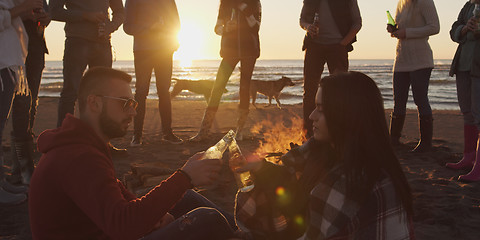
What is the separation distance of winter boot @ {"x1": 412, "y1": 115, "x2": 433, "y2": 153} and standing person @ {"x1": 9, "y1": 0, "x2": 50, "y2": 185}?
201 inches

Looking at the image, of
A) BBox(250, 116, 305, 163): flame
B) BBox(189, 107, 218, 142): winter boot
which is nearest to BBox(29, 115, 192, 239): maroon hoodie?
BBox(250, 116, 305, 163): flame

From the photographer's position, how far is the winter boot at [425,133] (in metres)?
5.82

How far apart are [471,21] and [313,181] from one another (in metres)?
3.64

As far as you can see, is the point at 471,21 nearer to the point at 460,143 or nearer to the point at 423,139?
the point at 423,139

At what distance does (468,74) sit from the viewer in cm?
490

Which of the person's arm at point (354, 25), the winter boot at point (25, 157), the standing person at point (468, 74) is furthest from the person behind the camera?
the person's arm at point (354, 25)

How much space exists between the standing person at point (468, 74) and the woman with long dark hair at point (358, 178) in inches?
122

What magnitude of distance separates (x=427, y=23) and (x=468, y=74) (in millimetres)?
1187

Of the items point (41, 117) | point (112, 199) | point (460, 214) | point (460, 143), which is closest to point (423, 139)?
point (460, 143)

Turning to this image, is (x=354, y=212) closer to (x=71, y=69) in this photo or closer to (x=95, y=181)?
(x=95, y=181)

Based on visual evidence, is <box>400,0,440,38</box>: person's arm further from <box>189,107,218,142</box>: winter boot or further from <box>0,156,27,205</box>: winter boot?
<box>0,156,27,205</box>: winter boot

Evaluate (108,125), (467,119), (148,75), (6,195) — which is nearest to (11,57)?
(6,195)

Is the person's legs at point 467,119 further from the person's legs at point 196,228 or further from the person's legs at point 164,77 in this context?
the person's legs at point 164,77

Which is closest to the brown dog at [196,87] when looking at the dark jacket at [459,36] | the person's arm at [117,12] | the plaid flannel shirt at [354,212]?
the person's arm at [117,12]
